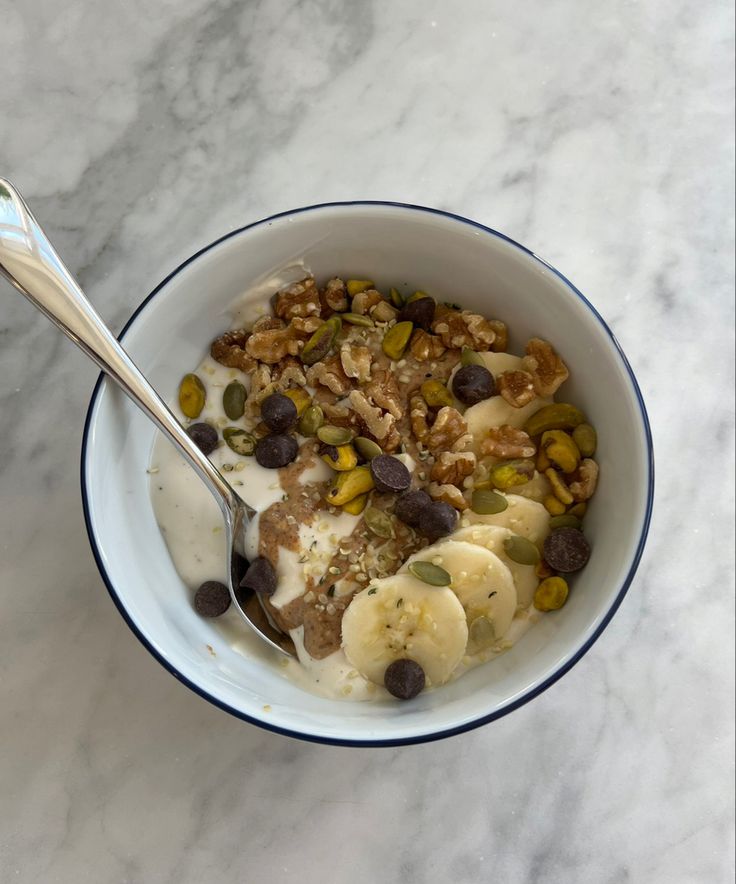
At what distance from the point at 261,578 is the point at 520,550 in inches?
12.7

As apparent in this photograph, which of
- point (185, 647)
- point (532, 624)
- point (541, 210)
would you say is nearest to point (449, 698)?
point (532, 624)

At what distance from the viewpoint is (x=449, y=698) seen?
109 centimetres

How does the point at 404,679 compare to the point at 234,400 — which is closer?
the point at 404,679

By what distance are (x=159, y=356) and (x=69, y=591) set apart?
0.36m

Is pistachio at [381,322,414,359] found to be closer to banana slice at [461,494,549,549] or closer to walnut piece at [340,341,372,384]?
walnut piece at [340,341,372,384]

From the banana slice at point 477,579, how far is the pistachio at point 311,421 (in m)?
0.21


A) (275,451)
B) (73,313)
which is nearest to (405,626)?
(275,451)

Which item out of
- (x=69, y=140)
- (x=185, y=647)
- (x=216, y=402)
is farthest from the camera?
(x=69, y=140)

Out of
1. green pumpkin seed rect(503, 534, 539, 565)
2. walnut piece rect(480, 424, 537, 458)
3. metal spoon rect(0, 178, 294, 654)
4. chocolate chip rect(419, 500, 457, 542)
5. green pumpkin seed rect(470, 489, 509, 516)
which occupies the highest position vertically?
metal spoon rect(0, 178, 294, 654)

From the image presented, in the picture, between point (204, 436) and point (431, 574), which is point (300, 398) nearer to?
point (204, 436)

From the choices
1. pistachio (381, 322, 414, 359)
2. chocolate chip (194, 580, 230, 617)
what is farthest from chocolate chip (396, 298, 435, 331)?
chocolate chip (194, 580, 230, 617)

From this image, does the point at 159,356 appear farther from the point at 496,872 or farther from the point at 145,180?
the point at 496,872

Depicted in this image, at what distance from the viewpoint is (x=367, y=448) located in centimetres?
115

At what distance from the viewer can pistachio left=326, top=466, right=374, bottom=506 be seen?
1.12 m
